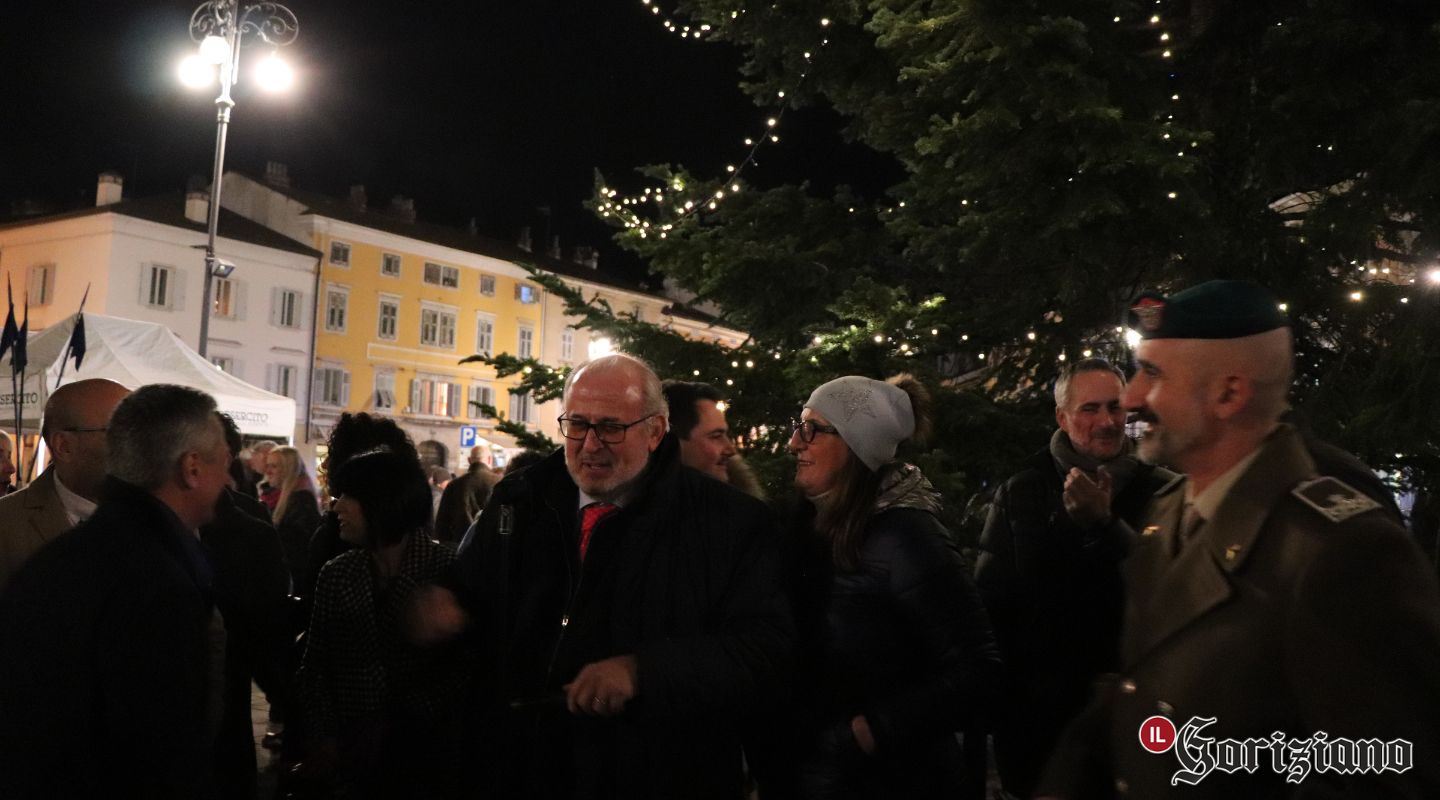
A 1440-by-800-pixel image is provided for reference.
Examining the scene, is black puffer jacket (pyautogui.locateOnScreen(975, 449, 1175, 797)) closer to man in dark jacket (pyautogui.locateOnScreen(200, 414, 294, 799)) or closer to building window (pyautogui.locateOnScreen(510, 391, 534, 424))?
man in dark jacket (pyautogui.locateOnScreen(200, 414, 294, 799))

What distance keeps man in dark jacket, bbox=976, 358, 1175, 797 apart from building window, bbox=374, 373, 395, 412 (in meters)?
56.1

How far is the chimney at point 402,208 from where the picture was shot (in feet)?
205

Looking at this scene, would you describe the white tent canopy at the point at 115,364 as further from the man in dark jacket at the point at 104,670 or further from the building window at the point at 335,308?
the building window at the point at 335,308

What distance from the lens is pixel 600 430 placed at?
3279 mm

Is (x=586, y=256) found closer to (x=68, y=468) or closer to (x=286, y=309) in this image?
(x=286, y=309)

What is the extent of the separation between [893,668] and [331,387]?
55674mm

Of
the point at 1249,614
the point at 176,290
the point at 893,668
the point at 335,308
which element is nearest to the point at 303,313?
the point at 335,308

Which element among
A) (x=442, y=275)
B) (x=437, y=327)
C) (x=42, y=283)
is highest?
(x=442, y=275)

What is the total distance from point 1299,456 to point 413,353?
6015 centimetres

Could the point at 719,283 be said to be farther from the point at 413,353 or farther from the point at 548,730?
the point at 413,353

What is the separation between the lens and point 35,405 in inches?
444

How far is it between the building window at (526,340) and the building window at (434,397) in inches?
176

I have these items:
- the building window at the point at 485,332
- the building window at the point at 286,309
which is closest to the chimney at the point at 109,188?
the building window at the point at 286,309

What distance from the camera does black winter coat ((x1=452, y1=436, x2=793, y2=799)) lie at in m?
3.00
